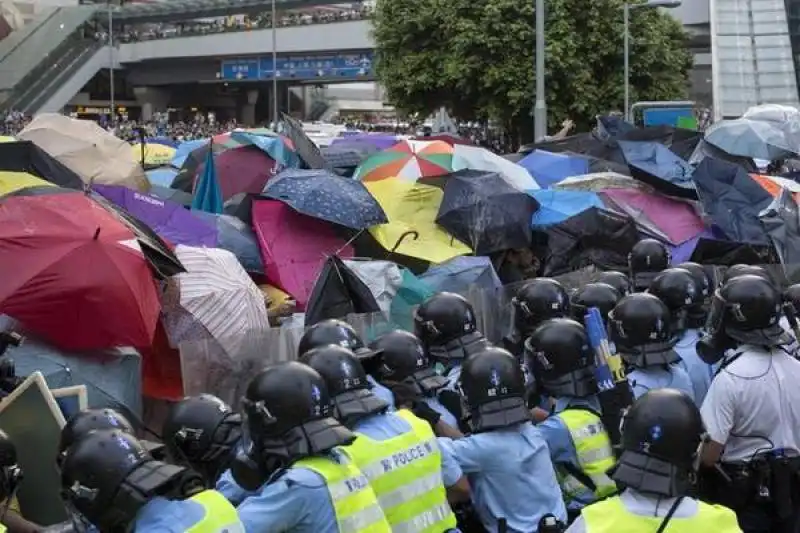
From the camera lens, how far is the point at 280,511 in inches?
159

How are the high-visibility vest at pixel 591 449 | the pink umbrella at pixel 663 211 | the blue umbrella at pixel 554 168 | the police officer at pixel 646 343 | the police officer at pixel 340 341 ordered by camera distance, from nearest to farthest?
the high-visibility vest at pixel 591 449 < the police officer at pixel 340 341 < the police officer at pixel 646 343 < the pink umbrella at pixel 663 211 < the blue umbrella at pixel 554 168

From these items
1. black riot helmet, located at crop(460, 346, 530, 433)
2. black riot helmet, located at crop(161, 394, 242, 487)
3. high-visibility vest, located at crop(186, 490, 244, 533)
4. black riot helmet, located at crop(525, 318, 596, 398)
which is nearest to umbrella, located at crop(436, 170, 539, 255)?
black riot helmet, located at crop(525, 318, 596, 398)

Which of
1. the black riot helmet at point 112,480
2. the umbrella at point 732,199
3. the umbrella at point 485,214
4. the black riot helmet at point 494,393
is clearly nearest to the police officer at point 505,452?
the black riot helmet at point 494,393

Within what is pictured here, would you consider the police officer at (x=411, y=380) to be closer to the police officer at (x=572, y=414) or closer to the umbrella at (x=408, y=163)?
the police officer at (x=572, y=414)

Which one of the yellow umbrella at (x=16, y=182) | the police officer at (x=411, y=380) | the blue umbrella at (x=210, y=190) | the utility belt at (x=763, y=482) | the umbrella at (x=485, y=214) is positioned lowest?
the utility belt at (x=763, y=482)

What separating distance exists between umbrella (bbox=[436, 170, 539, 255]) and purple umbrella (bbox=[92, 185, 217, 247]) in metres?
2.85

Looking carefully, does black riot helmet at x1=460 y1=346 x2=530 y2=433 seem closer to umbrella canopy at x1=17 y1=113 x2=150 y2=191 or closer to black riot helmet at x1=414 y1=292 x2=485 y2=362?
black riot helmet at x1=414 y1=292 x2=485 y2=362

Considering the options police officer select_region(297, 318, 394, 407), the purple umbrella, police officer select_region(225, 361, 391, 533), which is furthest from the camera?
the purple umbrella

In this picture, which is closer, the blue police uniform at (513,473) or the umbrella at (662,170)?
the blue police uniform at (513,473)

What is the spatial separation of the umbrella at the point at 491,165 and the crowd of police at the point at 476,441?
6.38 metres

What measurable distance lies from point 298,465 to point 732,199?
9.90m

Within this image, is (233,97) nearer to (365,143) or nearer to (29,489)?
(365,143)

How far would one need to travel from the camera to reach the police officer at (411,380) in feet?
18.9

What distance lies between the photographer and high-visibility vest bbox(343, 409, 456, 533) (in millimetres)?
4484
